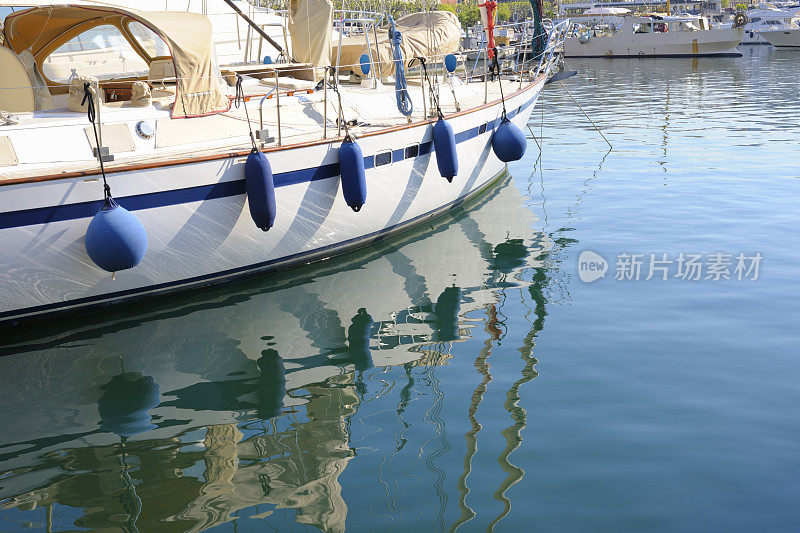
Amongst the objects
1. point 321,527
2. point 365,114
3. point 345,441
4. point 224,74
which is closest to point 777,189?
point 365,114

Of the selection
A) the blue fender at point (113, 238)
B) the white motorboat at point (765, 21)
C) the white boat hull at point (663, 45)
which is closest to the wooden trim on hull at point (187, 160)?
the blue fender at point (113, 238)

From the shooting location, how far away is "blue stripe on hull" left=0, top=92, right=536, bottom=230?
584 centimetres

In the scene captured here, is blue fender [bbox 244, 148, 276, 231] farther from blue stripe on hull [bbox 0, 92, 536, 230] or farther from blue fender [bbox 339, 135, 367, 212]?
blue fender [bbox 339, 135, 367, 212]

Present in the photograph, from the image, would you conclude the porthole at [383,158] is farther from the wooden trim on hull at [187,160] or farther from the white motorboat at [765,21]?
the white motorboat at [765,21]

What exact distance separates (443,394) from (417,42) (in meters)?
7.58

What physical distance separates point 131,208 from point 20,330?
147 cm

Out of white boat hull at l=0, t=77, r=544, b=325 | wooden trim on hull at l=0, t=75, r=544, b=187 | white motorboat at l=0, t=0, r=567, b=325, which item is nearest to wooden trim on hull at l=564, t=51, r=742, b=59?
white motorboat at l=0, t=0, r=567, b=325

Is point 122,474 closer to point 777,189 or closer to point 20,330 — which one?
point 20,330

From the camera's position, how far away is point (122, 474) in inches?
169

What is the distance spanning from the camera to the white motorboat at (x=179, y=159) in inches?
238

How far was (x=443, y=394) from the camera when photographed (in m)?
5.13

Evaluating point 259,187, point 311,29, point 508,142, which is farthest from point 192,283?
point 508,142

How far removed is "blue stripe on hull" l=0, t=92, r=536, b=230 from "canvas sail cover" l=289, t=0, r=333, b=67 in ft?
A: 6.77

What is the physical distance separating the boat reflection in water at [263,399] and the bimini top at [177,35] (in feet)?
6.24
